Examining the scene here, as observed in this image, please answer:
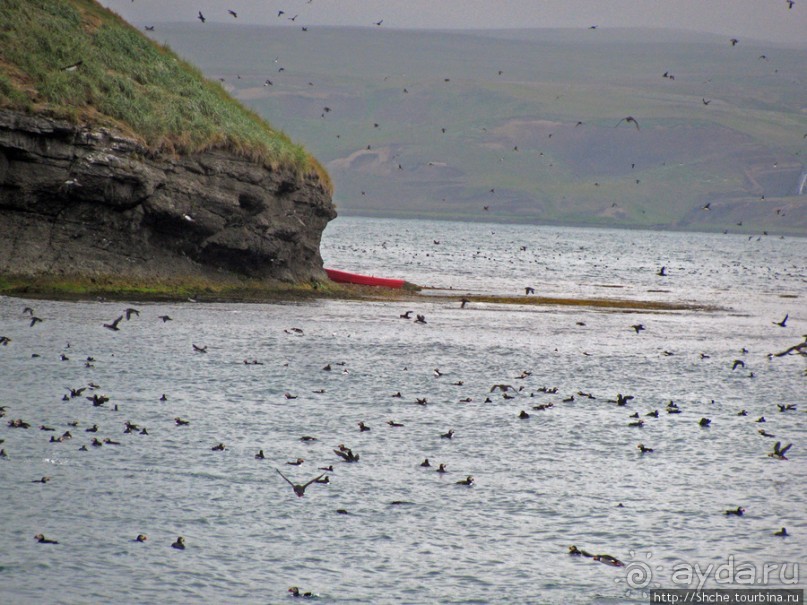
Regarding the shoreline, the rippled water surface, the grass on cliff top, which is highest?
the grass on cliff top

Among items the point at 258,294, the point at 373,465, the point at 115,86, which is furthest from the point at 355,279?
the point at 373,465

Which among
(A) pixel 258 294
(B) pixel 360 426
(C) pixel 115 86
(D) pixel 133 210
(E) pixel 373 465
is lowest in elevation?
(E) pixel 373 465

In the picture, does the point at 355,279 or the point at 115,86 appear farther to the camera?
the point at 355,279

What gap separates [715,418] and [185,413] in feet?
41.9

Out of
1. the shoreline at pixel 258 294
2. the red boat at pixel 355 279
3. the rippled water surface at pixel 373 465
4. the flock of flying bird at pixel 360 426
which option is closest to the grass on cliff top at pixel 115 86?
the red boat at pixel 355 279

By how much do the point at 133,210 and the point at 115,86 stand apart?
23.5 feet

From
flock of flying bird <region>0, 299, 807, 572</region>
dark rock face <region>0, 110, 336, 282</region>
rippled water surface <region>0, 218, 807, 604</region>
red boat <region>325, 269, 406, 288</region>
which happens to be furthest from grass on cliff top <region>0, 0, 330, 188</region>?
flock of flying bird <region>0, 299, 807, 572</region>

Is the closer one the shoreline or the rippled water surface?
the rippled water surface

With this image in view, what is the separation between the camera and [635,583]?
15.3m

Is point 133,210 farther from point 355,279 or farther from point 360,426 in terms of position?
point 360,426

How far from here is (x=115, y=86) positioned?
49.8m

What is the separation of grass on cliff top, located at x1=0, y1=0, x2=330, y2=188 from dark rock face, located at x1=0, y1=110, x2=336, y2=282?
3.04 ft

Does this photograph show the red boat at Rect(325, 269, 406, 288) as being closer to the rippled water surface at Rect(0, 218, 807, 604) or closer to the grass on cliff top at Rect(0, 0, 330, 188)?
the grass on cliff top at Rect(0, 0, 330, 188)

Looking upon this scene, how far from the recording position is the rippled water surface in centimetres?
1525
